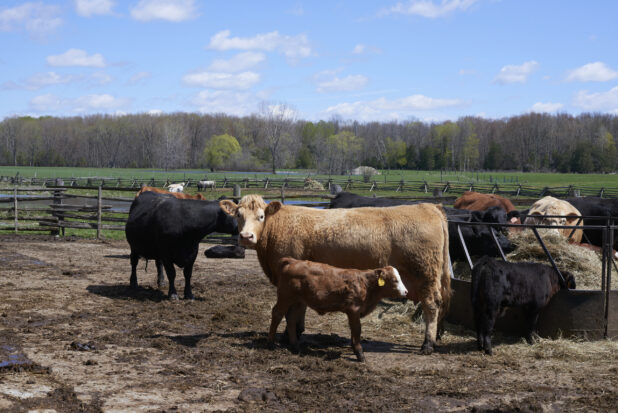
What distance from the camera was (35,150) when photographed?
132000mm

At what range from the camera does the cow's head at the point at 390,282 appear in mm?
6436

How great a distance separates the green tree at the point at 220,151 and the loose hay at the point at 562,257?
3989 inches

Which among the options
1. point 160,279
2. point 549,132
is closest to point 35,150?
point 549,132

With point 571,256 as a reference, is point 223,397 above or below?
below

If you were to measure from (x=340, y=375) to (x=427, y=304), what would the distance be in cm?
173

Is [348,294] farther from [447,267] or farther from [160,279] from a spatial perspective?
[160,279]

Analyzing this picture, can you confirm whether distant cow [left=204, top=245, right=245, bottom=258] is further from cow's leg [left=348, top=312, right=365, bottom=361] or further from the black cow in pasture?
cow's leg [left=348, top=312, right=365, bottom=361]

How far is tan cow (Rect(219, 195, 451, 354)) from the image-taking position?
23.4 feet

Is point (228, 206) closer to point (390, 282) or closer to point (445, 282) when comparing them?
point (390, 282)

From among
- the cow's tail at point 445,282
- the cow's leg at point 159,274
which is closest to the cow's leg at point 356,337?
the cow's tail at point 445,282

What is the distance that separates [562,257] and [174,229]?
6148 mm

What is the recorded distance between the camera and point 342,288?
6.53 metres

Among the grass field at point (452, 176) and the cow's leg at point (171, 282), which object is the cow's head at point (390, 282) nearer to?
the cow's leg at point (171, 282)

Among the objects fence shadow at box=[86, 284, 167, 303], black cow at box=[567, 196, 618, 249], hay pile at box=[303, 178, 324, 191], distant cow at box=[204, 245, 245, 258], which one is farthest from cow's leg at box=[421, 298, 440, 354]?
hay pile at box=[303, 178, 324, 191]
